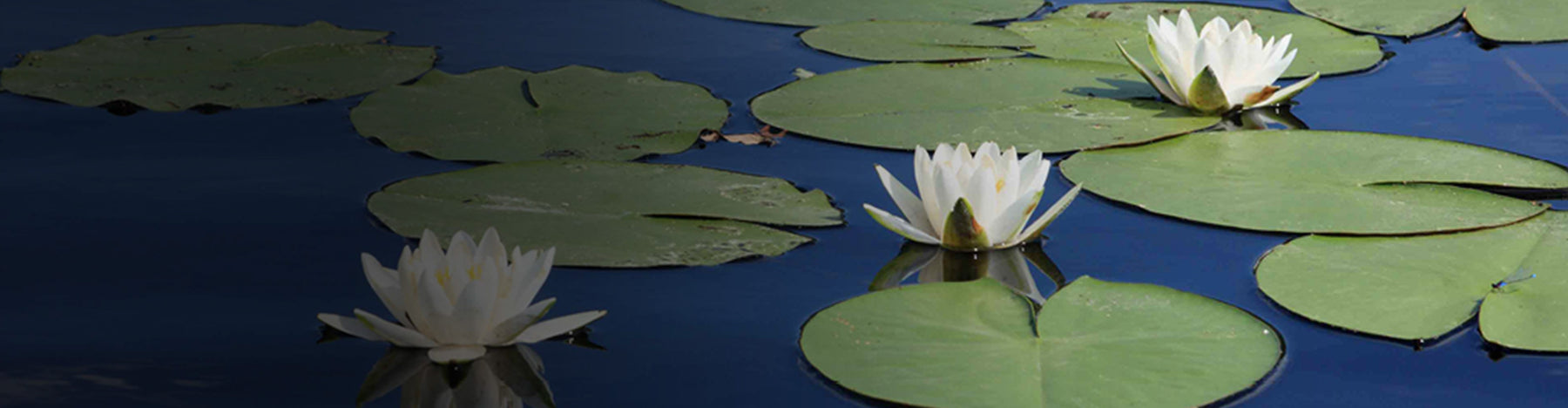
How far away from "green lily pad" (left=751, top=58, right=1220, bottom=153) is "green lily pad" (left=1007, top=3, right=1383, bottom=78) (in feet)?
0.77

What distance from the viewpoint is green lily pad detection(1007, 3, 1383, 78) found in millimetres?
3789

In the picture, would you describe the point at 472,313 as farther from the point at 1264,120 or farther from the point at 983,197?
the point at 1264,120

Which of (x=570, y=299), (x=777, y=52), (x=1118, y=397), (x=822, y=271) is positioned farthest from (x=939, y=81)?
(x=1118, y=397)

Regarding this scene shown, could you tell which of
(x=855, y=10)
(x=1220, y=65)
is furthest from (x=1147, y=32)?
(x=855, y=10)

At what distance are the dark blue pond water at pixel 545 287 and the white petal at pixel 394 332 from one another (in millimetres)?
56

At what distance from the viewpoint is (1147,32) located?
402cm

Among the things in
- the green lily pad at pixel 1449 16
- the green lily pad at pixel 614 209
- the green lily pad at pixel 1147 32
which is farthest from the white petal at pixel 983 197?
the green lily pad at pixel 1449 16

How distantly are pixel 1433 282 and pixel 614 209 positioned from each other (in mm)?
1349

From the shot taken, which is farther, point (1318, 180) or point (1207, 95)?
point (1207, 95)

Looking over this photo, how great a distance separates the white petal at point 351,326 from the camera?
6.33 feet

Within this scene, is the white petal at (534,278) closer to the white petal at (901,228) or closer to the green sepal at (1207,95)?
the white petal at (901,228)

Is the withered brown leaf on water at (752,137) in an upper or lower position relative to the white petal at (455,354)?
lower

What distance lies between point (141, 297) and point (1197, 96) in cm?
225

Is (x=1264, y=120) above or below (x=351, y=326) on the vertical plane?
below
